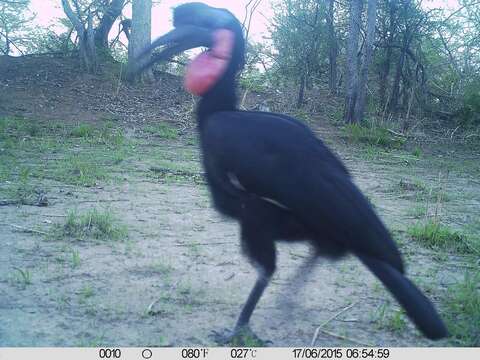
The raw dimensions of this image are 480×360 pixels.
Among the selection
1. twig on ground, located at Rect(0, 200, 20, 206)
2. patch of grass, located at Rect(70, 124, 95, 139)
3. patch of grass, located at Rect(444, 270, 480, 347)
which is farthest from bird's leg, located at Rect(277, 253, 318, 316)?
patch of grass, located at Rect(70, 124, 95, 139)

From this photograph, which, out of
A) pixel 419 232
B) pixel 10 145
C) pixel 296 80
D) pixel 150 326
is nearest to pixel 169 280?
pixel 150 326

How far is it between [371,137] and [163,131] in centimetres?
409

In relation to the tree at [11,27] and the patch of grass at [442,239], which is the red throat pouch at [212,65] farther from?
the tree at [11,27]

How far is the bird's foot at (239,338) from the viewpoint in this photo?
2.45 m

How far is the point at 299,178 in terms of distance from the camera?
7.66 feet

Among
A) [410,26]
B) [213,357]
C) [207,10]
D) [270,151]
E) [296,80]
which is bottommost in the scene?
[213,357]

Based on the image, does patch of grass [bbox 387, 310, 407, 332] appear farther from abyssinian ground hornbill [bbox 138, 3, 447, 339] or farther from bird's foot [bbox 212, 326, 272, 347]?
bird's foot [bbox 212, 326, 272, 347]

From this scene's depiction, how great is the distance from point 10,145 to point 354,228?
653 centimetres

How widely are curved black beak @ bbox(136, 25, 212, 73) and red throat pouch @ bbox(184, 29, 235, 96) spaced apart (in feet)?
0.23

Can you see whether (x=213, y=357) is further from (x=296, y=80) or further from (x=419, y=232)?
(x=296, y=80)

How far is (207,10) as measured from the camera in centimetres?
281

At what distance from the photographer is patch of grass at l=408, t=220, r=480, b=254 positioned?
3.85 meters

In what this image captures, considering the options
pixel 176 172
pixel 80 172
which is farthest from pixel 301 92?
pixel 80 172

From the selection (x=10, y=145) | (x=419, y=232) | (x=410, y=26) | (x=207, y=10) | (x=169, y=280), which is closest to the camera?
(x=207, y=10)
